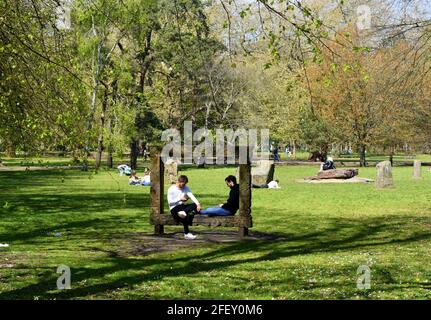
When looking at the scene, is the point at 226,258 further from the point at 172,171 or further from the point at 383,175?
the point at 172,171

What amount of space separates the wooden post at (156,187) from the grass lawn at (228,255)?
0.72 metres

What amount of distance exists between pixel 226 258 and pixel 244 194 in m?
2.83

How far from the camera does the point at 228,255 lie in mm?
13000

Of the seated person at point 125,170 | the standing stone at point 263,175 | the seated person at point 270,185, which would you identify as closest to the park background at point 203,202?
the seated person at point 270,185

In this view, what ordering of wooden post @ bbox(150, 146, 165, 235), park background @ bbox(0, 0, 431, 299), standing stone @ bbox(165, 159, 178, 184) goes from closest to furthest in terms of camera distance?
park background @ bbox(0, 0, 431, 299) < wooden post @ bbox(150, 146, 165, 235) < standing stone @ bbox(165, 159, 178, 184)

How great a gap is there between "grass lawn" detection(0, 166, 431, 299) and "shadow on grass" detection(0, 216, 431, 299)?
2cm

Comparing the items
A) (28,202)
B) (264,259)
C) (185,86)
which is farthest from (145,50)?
(264,259)

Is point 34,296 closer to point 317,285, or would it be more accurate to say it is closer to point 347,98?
point 317,285

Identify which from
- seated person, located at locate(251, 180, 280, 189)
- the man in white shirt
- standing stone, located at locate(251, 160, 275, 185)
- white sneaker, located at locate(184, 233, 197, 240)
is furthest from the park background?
standing stone, located at locate(251, 160, 275, 185)

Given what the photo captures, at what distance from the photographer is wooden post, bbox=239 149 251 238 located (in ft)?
49.6

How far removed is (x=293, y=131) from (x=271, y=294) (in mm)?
62832

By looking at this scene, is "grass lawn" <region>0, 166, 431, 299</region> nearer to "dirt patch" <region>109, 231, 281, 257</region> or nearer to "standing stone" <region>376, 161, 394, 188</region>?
"dirt patch" <region>109, 231, 281, 257</region>

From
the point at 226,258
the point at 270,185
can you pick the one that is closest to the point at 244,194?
the point at 226,258

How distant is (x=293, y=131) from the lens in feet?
234
